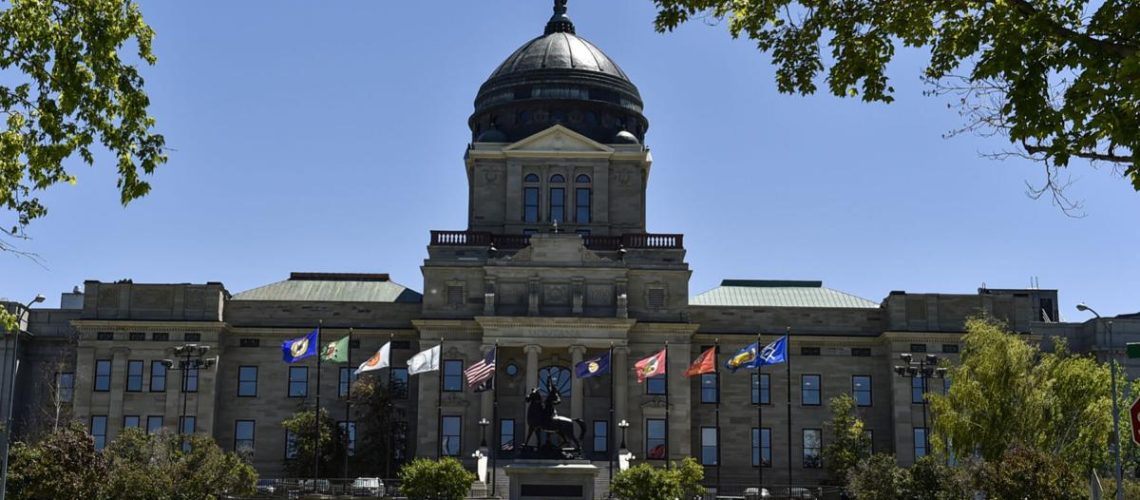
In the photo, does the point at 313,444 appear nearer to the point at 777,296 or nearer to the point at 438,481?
the point at 438,481

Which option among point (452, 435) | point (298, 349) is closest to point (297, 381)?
point (452, 435)

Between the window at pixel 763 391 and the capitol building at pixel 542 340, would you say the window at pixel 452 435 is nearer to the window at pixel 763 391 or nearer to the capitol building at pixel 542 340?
the capitol building at pixel 542 340

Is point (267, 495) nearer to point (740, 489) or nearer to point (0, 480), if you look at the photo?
point (0, 480)

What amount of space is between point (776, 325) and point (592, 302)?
11.2 metres

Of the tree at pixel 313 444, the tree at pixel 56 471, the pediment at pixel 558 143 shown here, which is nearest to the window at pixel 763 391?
the pediment at pixel 558 143

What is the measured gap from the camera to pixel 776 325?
80125 mm

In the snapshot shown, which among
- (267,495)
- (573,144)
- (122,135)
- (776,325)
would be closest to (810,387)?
(776,325)

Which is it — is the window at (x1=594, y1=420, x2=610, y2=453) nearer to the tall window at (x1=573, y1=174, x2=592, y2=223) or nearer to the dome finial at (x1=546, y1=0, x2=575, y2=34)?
the tall window at (x1=573, y1=174, x2=592, y2=223)

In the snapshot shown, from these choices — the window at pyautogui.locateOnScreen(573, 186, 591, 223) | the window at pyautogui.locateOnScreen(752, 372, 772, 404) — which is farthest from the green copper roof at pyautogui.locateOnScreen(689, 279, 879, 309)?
the window at pyautogui.locateOnScreen(573, 186, 591, 223)

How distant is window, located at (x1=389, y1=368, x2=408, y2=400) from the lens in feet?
255

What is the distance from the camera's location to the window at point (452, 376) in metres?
76.3

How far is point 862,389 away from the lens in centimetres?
7956

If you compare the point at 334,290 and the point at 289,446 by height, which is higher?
the point at 334,290

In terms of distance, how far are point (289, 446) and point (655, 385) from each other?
2032cm
